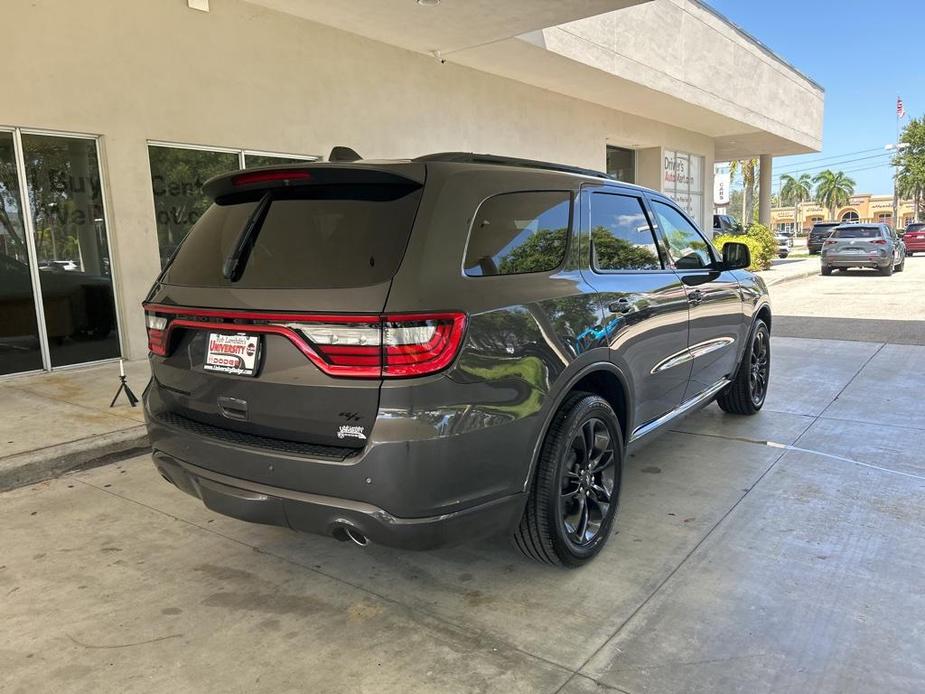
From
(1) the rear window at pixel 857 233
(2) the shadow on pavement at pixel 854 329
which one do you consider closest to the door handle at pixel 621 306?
(2) the shadow on pavement at pixel 854 329

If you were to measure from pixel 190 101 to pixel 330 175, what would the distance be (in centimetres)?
687

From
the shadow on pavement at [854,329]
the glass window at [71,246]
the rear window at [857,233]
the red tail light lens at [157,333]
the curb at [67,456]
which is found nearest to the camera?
the red tail light lens at [157,333]

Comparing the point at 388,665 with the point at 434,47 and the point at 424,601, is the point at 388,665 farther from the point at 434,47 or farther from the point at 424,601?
the point at 434,47

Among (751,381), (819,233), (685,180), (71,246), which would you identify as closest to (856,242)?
(685,180)

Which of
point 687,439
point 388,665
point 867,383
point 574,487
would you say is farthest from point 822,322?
point 388,665

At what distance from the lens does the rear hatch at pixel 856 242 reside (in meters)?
20.8

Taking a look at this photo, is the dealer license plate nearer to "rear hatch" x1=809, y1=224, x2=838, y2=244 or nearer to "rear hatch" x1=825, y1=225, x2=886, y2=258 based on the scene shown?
"rear hatch" x1=825, y1=225, x2=886, y2=258

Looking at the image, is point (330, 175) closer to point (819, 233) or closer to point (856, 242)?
point (856, 242)

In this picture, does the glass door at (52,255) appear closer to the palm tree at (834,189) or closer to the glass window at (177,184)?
the glass window at (177,184)

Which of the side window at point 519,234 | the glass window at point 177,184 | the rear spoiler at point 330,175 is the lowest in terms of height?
the side window at point 519,234

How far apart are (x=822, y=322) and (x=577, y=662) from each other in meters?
10.8

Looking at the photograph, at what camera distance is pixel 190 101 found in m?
8.55

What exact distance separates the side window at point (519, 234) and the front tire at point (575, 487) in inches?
27.3

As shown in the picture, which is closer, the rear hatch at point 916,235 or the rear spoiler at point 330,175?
the rear spoiler at point 330,175
